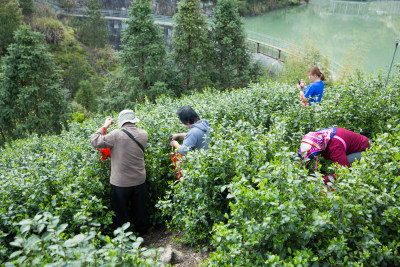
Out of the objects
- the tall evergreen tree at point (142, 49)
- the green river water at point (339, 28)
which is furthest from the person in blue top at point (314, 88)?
the green river water at point (339, 28)

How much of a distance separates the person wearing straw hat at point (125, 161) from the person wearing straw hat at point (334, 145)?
2.04 m

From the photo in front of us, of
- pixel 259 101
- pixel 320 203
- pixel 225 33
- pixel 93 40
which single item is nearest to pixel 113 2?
pixel 93 40

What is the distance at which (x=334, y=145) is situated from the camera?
11.6 ft

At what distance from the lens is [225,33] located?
744 inches

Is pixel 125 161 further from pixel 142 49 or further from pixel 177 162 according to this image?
pixel 142 49

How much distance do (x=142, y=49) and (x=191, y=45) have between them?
11.1 ft

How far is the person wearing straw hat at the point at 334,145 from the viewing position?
3.47 meters

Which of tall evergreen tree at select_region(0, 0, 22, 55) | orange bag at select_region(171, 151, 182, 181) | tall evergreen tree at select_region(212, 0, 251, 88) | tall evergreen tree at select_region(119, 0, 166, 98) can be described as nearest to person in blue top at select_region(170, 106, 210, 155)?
orange bag at select_region(171, 151, 182, 181)

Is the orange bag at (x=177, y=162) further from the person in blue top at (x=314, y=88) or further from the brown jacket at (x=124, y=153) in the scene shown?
the person in blue top at (x=314, y=88)

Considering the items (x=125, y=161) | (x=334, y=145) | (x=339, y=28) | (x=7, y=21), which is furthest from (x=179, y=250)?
(x=339, y=28)

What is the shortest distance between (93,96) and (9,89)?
879cm

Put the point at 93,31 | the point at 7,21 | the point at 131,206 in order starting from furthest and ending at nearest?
the point at 93,31, the point at 7,21, the point at 131,206

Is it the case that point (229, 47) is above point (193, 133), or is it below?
above

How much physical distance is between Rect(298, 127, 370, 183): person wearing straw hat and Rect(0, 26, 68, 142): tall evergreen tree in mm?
14892
